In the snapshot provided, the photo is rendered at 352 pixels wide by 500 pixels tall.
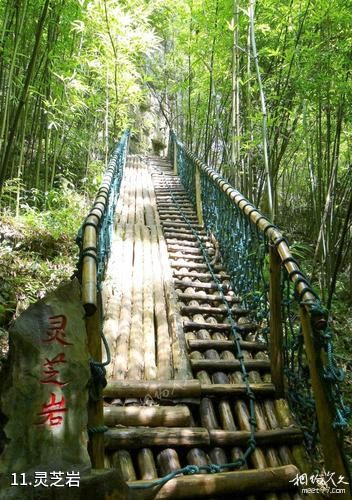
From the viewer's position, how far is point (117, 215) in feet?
18.5

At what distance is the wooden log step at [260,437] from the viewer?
2.01m

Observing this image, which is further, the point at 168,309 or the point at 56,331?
the point at 168,309

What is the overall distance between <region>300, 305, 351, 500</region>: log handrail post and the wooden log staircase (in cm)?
26

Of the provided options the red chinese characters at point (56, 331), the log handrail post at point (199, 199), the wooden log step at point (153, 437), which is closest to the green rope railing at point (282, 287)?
the log handrail post at point (199, 199)

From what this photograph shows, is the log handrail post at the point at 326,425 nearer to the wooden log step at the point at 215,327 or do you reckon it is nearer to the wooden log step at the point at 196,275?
the wooden log step at the point at 215,327

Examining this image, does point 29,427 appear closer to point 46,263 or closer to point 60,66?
point 46,263

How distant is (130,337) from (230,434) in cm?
101

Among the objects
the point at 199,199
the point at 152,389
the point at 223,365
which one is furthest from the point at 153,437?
the point at 199,199

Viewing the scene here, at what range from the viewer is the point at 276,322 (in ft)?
7.56

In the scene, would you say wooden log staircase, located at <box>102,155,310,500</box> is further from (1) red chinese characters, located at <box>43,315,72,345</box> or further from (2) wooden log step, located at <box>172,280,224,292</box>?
(1) red chinese characters, located at <box>43,315,72,345</box>

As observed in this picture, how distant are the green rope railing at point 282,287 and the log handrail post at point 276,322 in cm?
4

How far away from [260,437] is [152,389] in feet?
1.93

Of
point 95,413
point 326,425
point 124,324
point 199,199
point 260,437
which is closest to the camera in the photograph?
point 95,413

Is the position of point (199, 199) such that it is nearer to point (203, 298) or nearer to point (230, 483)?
point (203, 298)
